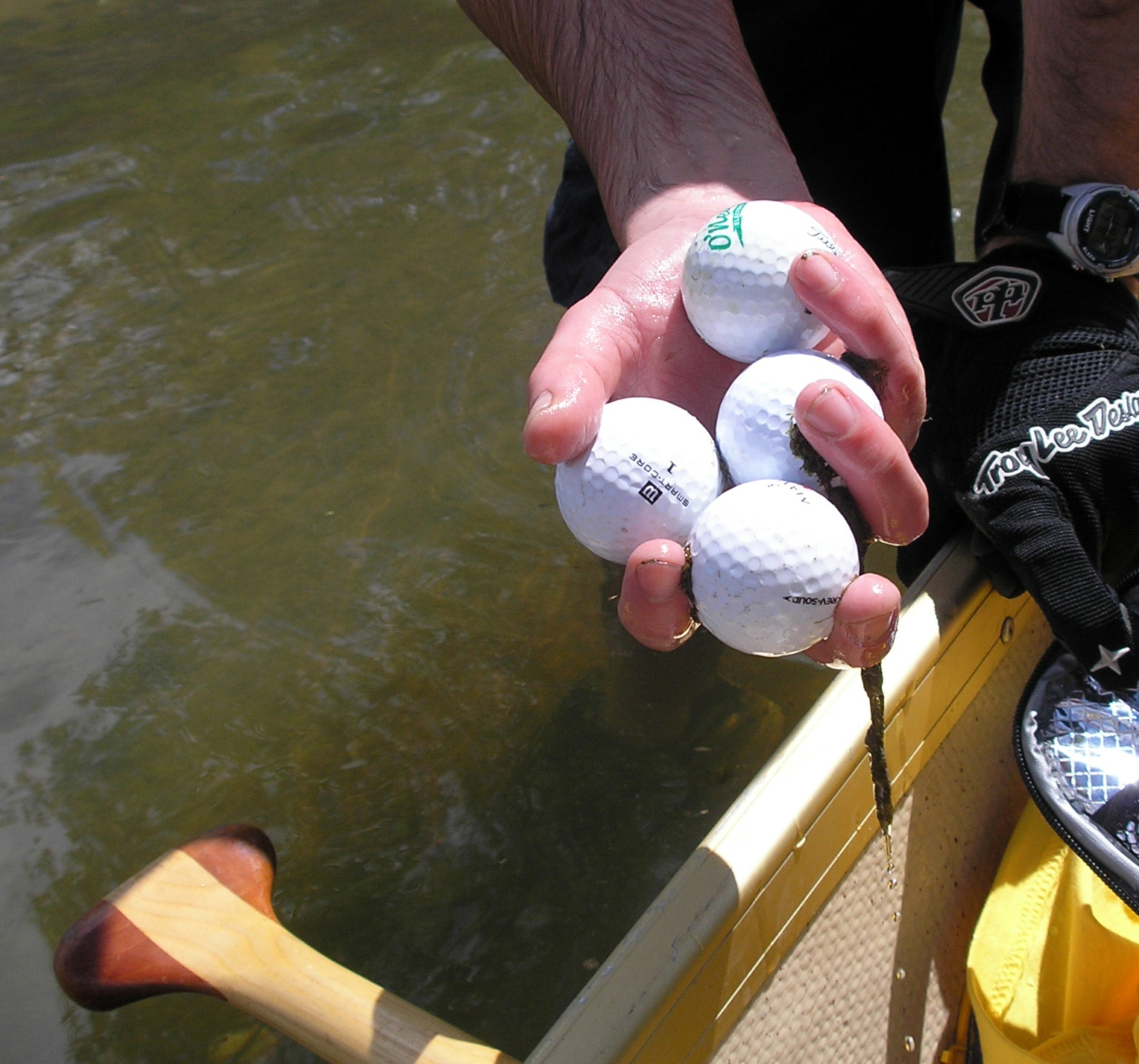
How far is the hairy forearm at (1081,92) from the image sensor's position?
1.71 m

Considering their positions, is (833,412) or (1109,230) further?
(1109,230)

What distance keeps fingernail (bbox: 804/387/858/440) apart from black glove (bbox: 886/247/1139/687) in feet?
2.04

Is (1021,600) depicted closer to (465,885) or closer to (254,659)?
(465,885)

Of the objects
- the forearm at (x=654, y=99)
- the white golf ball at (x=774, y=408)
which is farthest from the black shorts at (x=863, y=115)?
the white golf ball at (x=774, y=408)

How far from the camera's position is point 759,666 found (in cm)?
230

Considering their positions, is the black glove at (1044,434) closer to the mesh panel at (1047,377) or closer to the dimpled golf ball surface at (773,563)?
the mesh panel at (1047,377)

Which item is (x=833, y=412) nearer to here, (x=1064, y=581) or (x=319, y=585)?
(x=1064, y=581)

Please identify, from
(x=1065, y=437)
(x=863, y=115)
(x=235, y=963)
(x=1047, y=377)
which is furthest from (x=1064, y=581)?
(x=235, y=963)

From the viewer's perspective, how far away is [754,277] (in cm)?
140

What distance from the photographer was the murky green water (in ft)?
6.48

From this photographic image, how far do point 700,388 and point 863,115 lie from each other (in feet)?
3.47

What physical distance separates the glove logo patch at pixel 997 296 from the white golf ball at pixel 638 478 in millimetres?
714

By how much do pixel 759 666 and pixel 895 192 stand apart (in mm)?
1147

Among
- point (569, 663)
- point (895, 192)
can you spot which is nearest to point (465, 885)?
point (569, 663)
